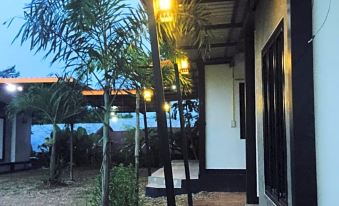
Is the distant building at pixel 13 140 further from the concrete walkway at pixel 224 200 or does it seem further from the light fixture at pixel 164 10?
the light fixture at pixel 164 10

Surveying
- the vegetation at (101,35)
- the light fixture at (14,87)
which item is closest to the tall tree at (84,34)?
the vegetation at (101,35)

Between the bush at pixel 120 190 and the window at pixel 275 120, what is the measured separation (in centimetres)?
181

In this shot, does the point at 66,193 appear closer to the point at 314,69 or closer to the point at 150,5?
the point at 150,5

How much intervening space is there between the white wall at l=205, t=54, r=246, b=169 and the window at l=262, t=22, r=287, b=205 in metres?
5.05

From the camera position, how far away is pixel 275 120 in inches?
182

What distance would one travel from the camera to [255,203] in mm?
7547

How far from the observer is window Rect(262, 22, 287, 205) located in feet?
13.5

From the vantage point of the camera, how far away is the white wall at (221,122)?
10.5 meters

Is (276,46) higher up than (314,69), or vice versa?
(276,46)

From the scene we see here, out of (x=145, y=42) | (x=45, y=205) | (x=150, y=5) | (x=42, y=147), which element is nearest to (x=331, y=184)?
(x=150, y=5)

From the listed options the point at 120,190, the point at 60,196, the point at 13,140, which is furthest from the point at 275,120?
the point at 13,140

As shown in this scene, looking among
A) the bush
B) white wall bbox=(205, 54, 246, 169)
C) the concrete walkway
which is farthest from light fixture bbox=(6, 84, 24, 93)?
the bush

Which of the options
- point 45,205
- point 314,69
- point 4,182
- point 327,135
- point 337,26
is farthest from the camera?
A: point 4,182

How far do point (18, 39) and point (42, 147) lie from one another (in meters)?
19.2
